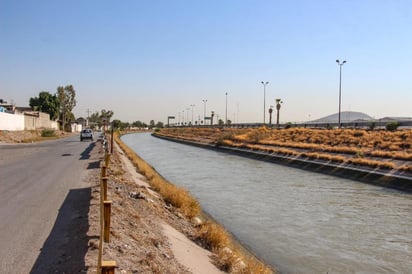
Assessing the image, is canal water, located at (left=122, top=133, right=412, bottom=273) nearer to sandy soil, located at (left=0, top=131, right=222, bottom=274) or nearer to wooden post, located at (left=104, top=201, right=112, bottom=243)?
sandy soil, located at (left=0, top=131, right=222, bottom=274)

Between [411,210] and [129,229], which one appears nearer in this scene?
[129,229]

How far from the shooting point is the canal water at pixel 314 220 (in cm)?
1150

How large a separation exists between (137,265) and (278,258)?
569 cm

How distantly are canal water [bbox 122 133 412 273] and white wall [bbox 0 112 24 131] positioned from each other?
1414 inches

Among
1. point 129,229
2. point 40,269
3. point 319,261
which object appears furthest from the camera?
point 319,261

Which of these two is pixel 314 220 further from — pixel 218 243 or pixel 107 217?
pixel 107 217

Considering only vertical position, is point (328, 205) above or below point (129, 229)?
below

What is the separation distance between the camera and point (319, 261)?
37.1ft

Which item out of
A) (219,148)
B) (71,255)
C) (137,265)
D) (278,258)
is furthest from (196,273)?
Result: (219,148)

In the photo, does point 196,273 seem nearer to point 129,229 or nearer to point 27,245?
point 129,229

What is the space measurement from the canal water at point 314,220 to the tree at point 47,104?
92.2 metres

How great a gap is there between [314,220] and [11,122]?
175 feet

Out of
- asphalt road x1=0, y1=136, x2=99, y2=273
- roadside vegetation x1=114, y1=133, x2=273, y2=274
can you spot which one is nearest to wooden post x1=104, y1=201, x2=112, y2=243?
asphalt road x1=0, y1=136, x2=99, y2=273

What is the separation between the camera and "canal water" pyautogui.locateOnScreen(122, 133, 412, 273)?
11.5m
